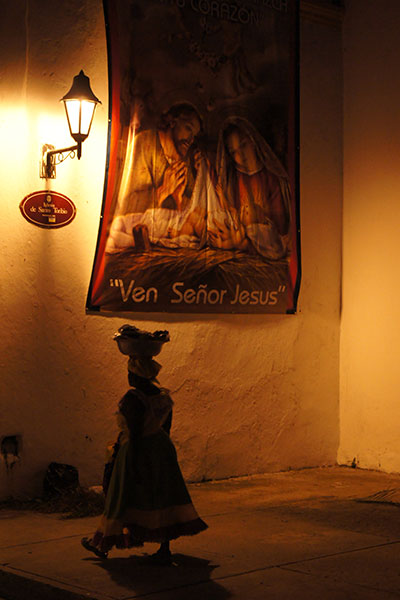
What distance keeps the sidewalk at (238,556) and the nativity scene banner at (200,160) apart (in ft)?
7.29

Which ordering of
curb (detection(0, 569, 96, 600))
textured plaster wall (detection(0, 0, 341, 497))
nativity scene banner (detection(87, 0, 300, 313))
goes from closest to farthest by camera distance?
curb (detection(0, 569, 96, 600)) < textured plaster wall (detection(0, 0, 341, 497)) < nativity scene banner (detection(87, 0, 300, 313))

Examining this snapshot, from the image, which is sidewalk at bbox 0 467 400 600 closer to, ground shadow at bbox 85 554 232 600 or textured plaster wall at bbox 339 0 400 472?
ground shadow at bbox 85 554 232 600

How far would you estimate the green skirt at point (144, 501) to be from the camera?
20.1 feet

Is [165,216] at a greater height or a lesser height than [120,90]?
lesser

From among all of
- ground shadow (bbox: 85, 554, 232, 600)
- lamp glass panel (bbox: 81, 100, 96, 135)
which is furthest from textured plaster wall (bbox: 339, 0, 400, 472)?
ground shadow (bbox: 85, 554, 232, 600)

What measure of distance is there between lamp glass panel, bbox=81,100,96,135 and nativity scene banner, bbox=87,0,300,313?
2.48 feet

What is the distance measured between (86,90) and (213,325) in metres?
2.89

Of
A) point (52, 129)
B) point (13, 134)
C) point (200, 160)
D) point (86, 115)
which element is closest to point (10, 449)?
point (13, 134)

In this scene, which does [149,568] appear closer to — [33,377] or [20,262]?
[33,377]

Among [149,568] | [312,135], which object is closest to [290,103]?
[312,135]

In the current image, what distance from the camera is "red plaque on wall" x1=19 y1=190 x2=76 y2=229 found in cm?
848

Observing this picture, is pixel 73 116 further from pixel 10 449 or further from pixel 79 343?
pixel 10 449

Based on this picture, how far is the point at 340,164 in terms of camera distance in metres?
11.0

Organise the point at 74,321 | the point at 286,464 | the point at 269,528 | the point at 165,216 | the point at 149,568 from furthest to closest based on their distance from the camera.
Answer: the point at 286,464 → the point at 165,216 → the point at 74,321 → the point at 269,528 → the point at 149,568
